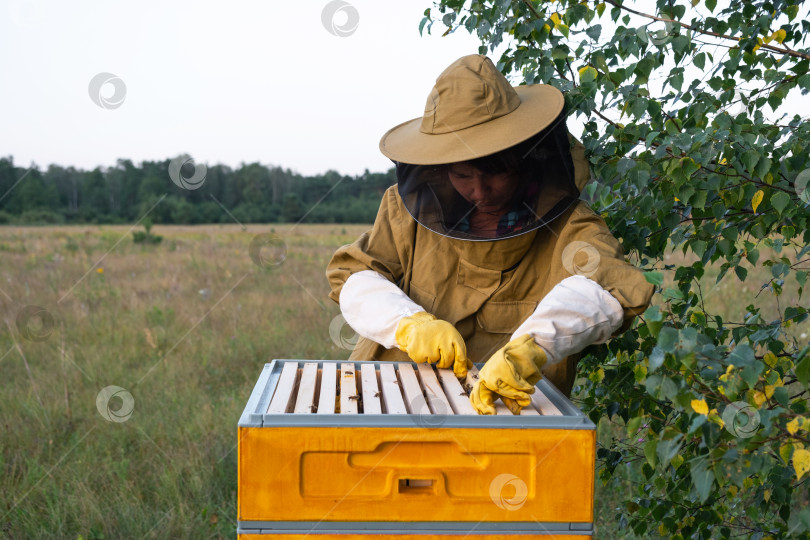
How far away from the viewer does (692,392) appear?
1424 millimetres

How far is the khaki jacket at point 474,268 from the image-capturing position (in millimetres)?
2445

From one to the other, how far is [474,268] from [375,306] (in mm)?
403

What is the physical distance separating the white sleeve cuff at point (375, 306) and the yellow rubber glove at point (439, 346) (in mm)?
157

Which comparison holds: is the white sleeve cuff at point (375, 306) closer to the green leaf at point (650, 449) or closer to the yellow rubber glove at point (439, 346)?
the yellow rubber glove at point (439, 346)

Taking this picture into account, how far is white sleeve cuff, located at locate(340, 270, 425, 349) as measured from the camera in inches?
91.9

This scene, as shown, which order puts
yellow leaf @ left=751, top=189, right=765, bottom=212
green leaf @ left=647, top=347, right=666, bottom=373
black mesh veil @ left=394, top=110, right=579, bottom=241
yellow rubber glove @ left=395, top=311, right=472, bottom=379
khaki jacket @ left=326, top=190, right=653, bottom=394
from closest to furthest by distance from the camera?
1. green leaf @ left=647, top=347, right=666, bottom=373
2. yellow leaf @ left=751, top=189, right=765, bottom=212
3. yellow rubber glove @ left=395, top=311, right=472, bottom=379
4. black mesh veil @ left=394, top=110, right=579, bottom=241
5. khaki jacket @ left=326, top=190, right=653, bottom=394

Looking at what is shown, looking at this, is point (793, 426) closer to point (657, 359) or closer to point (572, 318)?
point (657, 359)

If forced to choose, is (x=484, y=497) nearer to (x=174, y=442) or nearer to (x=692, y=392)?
Answer: (x=692, y=392)

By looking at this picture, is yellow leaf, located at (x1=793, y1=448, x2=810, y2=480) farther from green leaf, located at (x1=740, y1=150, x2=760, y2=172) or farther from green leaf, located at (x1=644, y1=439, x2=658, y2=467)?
green leaf, located at (x1=740, y1=150, x2=760, y2=172)

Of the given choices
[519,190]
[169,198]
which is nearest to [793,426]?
[519,190]

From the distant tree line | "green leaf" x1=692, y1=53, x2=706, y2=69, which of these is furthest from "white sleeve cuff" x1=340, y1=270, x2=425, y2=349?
the distant tree line

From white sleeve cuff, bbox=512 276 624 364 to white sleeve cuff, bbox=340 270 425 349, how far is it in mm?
426

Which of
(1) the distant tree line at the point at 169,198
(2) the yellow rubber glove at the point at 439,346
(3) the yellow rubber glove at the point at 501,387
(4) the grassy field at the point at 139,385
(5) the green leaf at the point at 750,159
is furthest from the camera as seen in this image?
(1) the distant tree line at the point at 169,198

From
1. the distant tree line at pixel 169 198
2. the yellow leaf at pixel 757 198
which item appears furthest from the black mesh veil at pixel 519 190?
the distant tree line at pixel 169 198
